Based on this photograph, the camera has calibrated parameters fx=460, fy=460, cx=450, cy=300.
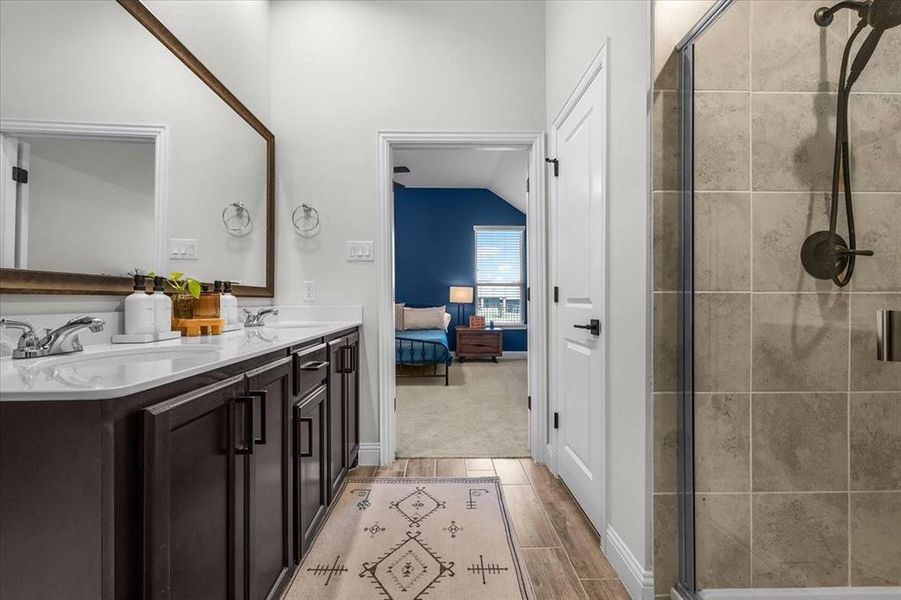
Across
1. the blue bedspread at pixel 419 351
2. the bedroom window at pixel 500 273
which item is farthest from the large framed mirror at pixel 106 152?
the bedroom window at pixel 500 273

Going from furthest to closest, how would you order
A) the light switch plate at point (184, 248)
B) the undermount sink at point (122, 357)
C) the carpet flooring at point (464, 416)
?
the carpet flooring at point (464, 416)
the light switch plate at point (184, 248)
the undermount sink at point (122, 357)

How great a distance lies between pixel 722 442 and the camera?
145cm

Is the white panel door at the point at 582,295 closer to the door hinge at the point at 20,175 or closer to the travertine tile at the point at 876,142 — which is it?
the travertine tile at the point at 876,142

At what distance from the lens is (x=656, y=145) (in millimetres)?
1465

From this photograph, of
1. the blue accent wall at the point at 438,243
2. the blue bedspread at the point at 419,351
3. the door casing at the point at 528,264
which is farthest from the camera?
the blue accent wall at the point at 438,243

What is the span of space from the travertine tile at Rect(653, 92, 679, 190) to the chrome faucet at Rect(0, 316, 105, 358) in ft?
5.48

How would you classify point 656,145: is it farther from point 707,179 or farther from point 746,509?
point 746,509

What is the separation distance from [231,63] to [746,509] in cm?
297

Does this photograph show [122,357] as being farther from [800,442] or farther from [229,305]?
[800,442]

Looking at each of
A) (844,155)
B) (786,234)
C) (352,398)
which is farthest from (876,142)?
(352,398)

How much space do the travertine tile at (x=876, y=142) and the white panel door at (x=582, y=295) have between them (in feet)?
2.48

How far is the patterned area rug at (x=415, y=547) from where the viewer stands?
1613 mm

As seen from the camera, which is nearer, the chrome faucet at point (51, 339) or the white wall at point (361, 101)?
the chrome faucet at point (51, 339)

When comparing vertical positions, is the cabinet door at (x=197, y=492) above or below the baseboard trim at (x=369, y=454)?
above
